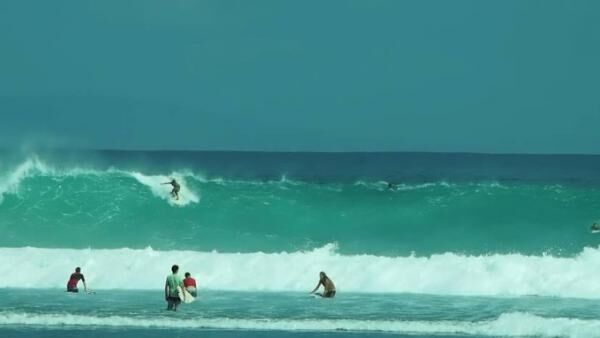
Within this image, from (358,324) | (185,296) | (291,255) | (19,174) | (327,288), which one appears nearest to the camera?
(358,324)

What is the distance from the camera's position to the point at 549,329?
1670 centimetres

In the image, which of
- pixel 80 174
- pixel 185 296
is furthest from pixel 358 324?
pixel 80 174

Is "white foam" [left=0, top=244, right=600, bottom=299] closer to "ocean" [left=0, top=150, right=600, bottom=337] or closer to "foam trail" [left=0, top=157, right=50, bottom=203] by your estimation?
"ocean" [left=0, top=150, right=600, bottom=337]

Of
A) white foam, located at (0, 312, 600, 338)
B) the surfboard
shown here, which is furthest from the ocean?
the surfboard

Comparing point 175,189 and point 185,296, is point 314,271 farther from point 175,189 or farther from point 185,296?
point 175,189

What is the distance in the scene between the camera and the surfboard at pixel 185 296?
1883cm

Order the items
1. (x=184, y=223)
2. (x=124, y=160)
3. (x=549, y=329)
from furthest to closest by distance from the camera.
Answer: (x=124, y=160) < (x=184, y=223) < (x=549, y=329)

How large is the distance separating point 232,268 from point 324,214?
7.98 meters

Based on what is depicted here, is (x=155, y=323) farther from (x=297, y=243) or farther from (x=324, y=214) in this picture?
(x=324, y=214)

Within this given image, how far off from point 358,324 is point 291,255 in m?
7.61

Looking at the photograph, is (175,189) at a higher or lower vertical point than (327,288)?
higher

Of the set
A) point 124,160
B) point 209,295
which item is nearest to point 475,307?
point 209,295

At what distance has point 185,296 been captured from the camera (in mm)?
19172

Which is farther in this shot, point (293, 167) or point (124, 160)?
point (124, 160)
